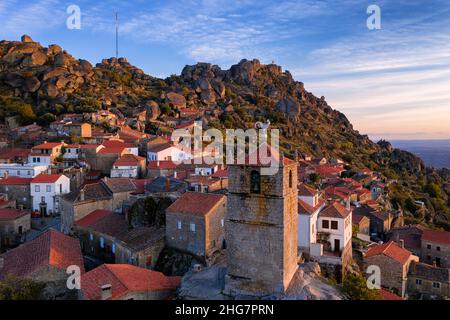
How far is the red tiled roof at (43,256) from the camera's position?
17.4 meters

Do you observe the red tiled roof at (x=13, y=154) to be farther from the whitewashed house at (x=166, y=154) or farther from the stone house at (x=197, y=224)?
the stone house at (x=197, y=224)

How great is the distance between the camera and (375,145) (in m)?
119

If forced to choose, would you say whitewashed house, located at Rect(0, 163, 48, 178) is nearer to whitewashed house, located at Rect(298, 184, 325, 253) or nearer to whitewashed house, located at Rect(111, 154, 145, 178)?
whitewashed house, located at Rect(111, 154, 145, 178)

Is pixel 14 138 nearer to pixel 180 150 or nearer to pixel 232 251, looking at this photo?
pixel 180 150

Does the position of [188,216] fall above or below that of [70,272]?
above

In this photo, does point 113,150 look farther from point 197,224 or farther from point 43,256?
point 43,256

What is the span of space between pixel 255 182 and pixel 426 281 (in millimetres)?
21446

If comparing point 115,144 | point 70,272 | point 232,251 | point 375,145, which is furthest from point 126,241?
point 375,145

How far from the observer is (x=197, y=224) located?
22.2 meters

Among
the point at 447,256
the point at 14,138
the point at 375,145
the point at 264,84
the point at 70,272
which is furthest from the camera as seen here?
the point at 264,84

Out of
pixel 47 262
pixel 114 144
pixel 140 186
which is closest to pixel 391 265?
pixel 140 186

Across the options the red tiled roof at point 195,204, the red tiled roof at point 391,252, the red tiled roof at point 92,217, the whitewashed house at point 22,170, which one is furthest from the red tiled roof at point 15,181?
the red tiled roof at point 391,252

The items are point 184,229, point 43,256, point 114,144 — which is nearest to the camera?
point 43,256

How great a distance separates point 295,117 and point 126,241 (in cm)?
8979
